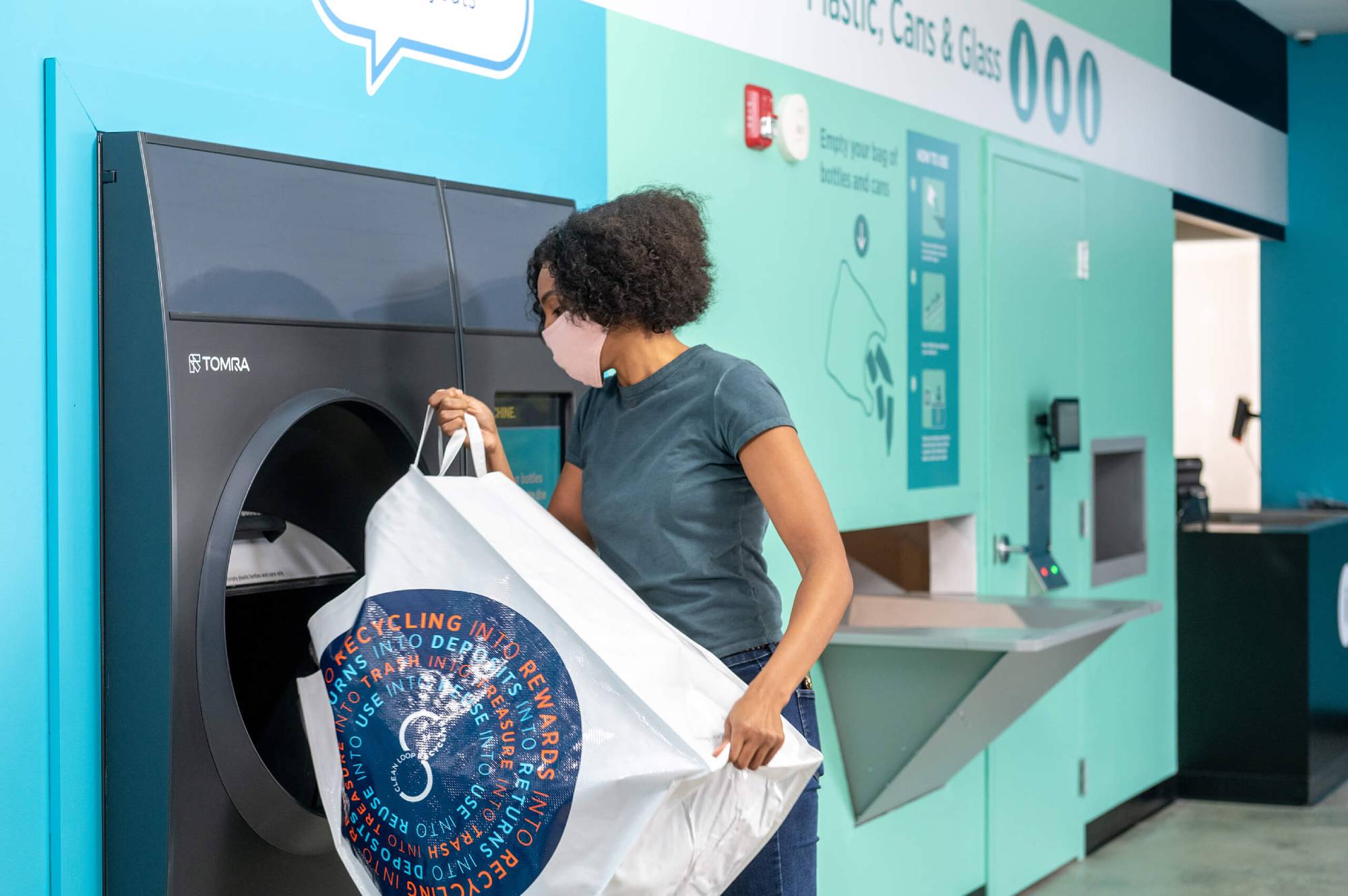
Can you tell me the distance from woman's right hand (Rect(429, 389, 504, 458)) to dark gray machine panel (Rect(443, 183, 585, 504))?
0.15 m

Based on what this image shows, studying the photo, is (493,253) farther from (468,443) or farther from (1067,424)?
(1067,424)

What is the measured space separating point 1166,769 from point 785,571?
2719mm

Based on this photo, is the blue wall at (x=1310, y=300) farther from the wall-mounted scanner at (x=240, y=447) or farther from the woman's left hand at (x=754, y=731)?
the woman's left hand at (x=754, y=731)

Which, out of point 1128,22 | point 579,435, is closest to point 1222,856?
point 1128,22

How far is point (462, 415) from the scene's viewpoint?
181 centimetres

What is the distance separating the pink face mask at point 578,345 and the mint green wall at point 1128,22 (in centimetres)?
261

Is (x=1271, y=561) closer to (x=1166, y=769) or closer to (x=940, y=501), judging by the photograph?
(x=1166, y=769)

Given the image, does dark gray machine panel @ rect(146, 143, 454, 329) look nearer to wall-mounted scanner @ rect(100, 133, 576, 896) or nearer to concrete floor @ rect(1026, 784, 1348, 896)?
wall-mounted scanner @ rect(100, 133, 576, 896)

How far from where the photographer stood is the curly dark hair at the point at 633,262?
1.70 metres

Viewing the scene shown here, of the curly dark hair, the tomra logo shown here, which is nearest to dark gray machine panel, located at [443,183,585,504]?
the curly dark hair

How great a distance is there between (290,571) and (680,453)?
0.55 meters

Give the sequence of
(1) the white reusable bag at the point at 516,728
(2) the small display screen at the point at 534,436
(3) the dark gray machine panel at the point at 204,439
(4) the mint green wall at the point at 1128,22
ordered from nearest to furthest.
A: (1) the white reusable bag at the point at 516,728
(3) the dark gray machine panel at the point at 204,439
(2) the small display screen at the point at 534,436
(4) the mint green wall at the point at 1128,22

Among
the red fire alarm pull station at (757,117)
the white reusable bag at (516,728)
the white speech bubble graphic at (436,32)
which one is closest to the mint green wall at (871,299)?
the red fire alarm pull station at (757,117)

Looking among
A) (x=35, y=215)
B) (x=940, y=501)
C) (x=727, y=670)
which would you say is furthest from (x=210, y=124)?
(x=940, y=501)
